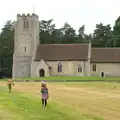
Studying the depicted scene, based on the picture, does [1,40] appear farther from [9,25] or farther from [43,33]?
[9,25]

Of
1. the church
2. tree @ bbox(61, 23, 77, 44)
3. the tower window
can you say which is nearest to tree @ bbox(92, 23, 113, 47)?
tree @ bbox(61, 23, 77, 44)

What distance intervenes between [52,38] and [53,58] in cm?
3081

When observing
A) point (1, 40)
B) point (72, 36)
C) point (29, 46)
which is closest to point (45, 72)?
point (29, 46)

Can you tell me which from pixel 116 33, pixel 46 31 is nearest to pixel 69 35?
pixel 46 31

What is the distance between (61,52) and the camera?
8138 centimetres

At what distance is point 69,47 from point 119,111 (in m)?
57.9

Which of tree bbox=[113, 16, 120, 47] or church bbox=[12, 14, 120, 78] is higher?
tree bbox=[113, 16, 120, 47]

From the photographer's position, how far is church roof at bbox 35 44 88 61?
8000 centimetres

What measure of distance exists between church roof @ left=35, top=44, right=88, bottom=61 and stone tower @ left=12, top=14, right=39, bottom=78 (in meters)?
1.69

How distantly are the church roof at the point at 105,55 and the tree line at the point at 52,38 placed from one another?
18.1 metres

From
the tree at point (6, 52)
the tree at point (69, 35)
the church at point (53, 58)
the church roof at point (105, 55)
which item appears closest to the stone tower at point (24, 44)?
the church at point (53, 58)

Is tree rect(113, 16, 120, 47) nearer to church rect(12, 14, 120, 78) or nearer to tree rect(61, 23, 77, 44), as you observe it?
tree rect(61, 23, 77, 44)

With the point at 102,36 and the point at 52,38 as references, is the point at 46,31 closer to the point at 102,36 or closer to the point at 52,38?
the point at 52,38

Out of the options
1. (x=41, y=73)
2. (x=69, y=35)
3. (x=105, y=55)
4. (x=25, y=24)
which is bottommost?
(x=41, y=73)
